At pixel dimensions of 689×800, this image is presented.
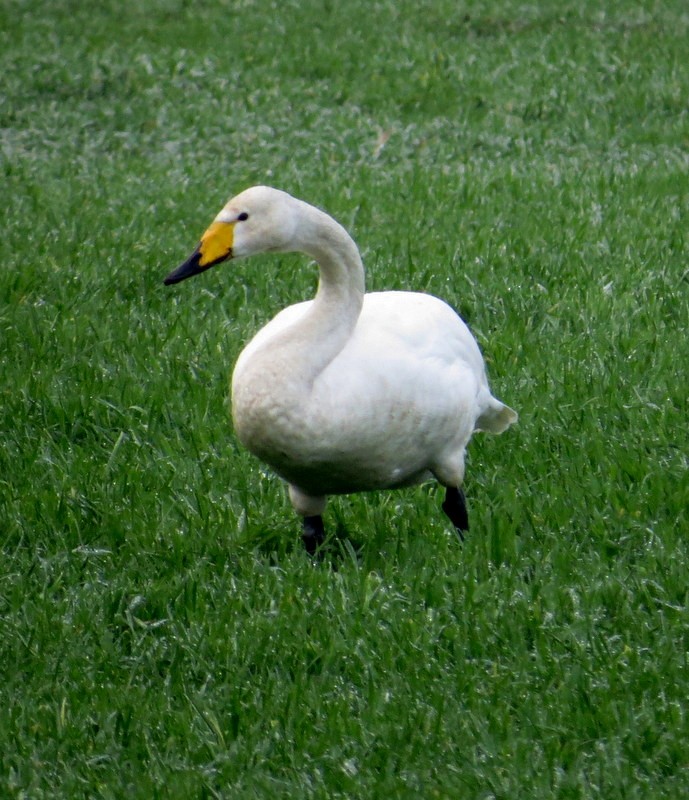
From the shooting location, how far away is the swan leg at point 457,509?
4504 millimetres

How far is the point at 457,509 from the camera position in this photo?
14.9ft

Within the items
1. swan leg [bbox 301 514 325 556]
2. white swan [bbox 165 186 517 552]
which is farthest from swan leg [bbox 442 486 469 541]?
swan leg [bbox 301 514 325 556]

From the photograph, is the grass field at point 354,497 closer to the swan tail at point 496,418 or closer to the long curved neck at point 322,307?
the swan tail at point 496,418

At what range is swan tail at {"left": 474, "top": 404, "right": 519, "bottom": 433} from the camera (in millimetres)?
4859

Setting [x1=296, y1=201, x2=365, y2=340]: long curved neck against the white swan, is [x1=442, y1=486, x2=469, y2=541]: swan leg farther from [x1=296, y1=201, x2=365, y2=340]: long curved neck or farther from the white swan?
[x1=296, y1=201, x2=365, y2=340]: long curved neck

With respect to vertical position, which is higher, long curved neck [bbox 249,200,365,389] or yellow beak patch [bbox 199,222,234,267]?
yellow beak patch [bbox 199,222,234,267]

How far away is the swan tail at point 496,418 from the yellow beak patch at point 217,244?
1.25 m

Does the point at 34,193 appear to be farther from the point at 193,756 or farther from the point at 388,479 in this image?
the point at 193,756

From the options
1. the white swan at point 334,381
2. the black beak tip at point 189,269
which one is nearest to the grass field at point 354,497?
the white swan at point 334,381

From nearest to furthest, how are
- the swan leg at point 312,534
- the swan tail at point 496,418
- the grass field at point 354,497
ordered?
the grass field at point 354,497 → the swan leg at point 312,534 → the swan tail at point 496,418

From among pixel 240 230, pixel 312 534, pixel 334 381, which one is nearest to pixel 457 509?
pixel 312 534

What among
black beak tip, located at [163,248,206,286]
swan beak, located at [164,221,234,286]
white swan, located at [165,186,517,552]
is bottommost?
white swan, located at [165,186,517,552]

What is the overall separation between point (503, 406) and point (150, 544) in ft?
4.16

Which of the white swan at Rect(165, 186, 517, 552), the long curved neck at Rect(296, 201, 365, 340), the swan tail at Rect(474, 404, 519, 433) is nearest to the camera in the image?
the white swan at Rect(165, 186, 517, 552)
